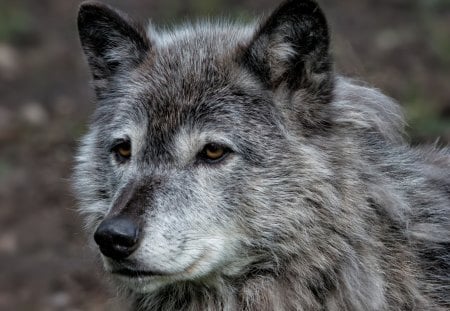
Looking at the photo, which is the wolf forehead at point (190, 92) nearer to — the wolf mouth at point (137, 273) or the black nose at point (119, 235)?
the black nose at point (119, 235)

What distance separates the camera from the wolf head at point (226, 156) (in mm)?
5059

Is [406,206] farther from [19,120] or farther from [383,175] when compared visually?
[19,120]

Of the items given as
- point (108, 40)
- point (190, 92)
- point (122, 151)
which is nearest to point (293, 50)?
point (190, 92)

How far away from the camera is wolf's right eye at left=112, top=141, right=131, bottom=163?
546 centimetres

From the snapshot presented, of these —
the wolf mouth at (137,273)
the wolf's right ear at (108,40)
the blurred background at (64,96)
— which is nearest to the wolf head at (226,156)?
the wolf mouth at (137,273)

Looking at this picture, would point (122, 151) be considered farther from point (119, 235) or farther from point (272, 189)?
point (272, 189)

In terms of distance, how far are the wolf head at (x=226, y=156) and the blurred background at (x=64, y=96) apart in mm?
831

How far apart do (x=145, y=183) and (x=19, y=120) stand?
251 inches

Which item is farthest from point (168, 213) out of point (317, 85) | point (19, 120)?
point (19, 120)

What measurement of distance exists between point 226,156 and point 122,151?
1.99 ft

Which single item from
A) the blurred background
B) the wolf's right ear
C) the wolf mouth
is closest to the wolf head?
the wolf mouth

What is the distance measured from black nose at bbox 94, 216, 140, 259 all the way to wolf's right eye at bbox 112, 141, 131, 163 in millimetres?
611

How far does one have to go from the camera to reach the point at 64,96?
38.5ft

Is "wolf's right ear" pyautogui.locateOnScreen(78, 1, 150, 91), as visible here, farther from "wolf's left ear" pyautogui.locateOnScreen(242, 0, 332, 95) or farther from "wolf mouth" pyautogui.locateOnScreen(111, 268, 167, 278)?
"wolf mouth" pyautogui.locateOnScreen(111, 268, 167, 278)
